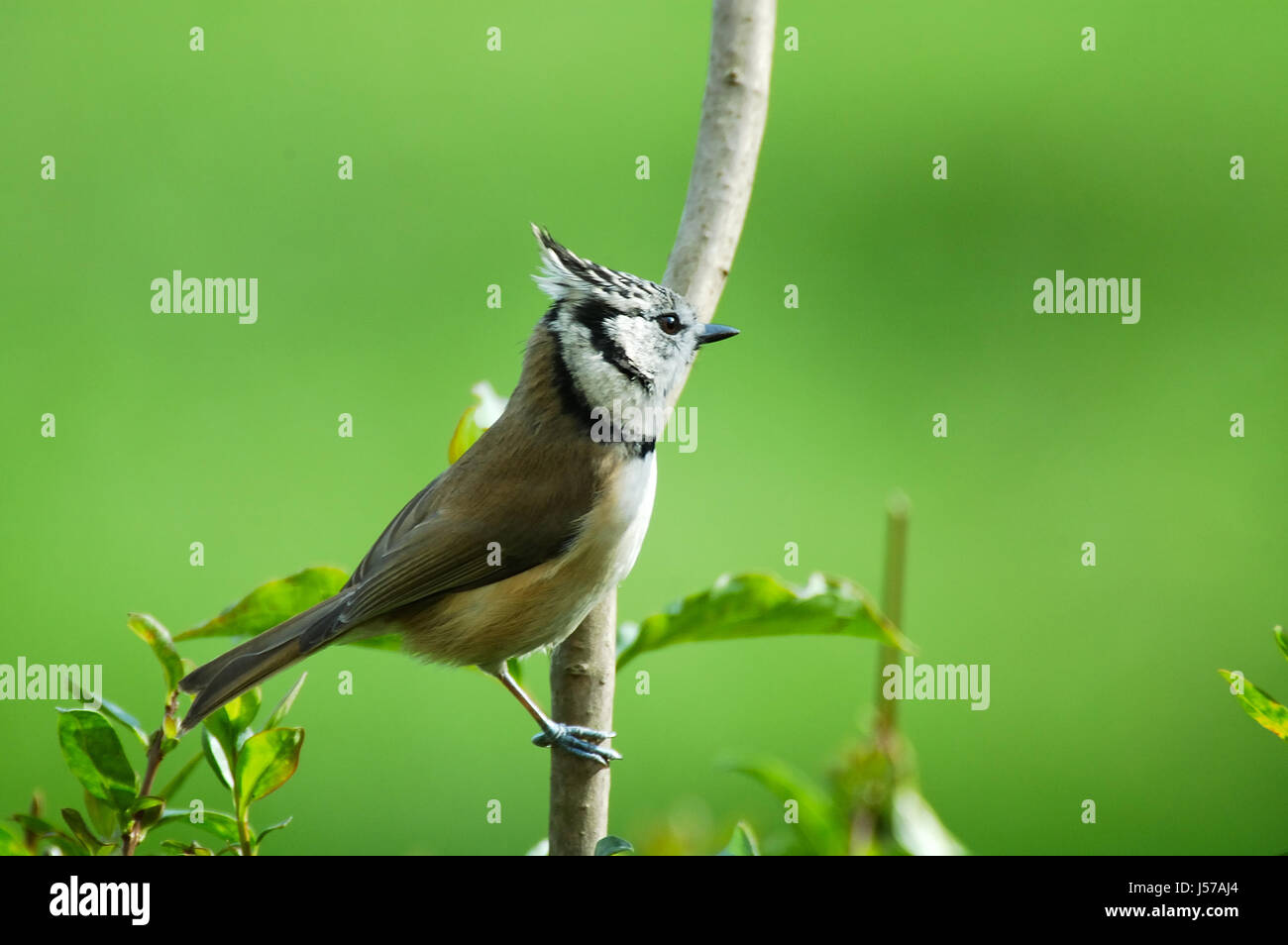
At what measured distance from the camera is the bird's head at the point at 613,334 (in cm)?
207

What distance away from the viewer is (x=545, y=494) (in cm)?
211

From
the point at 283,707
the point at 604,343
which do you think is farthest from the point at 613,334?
the point at 283,707

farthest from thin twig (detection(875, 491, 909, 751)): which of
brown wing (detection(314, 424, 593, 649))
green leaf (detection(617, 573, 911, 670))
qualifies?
Answer: brown wing (detection(314, 424, 593, 649))

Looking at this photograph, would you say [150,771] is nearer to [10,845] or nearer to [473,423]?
[10,845]

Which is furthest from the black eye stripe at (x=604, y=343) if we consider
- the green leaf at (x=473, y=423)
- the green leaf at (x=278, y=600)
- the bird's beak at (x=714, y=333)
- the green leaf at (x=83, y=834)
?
the green leaf at (x=83, y=834)

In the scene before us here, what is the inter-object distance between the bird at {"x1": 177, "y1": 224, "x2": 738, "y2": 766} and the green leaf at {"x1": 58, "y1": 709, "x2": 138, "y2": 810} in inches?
30.3

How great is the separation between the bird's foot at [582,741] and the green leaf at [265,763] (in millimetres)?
366

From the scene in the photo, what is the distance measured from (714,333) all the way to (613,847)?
104 centimetres

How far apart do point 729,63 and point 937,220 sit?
16.2 ft

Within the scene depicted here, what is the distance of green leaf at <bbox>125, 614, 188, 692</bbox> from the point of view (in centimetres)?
125

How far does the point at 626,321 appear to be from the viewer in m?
2.13

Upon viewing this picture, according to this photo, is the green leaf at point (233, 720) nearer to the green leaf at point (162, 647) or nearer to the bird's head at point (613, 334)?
the green leaf at point (162, 647)

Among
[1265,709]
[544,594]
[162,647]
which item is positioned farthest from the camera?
[544,594]

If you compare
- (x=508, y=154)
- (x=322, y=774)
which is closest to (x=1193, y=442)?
(x=508, y=154)
